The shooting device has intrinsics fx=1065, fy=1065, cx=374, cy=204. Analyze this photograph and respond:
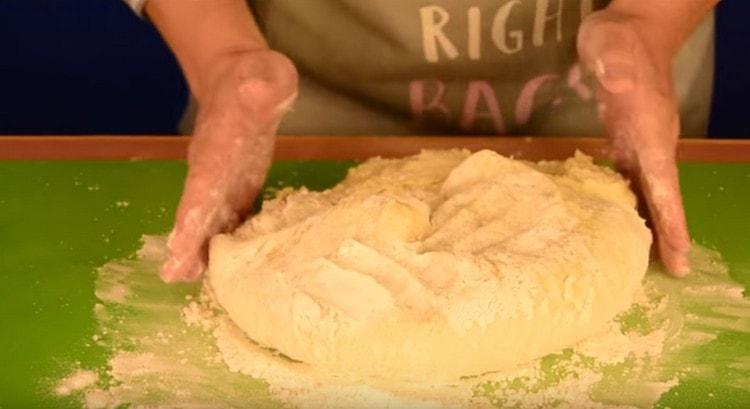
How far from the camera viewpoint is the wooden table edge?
1.22m

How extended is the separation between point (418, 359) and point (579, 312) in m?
A: 0.15

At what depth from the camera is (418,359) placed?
886 mm

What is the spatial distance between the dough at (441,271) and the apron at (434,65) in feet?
0.79

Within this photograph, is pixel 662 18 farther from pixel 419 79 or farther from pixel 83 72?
pixel 83 72

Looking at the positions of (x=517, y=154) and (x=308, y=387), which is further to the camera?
(x=517, y=154)

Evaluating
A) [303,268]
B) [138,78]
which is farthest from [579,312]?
[138,78]

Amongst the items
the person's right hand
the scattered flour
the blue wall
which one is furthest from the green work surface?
the blue wall

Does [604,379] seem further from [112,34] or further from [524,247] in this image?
[112,34]

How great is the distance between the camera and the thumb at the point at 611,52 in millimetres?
992

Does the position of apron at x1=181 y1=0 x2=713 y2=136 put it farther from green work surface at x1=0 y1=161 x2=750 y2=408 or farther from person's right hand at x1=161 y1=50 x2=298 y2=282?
person's right hand at x1=161 y1=50 x2=298 y2=282

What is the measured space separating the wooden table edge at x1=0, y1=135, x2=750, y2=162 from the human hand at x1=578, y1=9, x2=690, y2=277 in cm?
18

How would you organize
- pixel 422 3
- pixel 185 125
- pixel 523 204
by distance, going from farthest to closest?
pixel 185 125 → pixel 422 3 → pixel 523 204

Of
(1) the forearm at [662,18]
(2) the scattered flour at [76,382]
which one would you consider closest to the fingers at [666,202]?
(1) the forearm at [662,18]

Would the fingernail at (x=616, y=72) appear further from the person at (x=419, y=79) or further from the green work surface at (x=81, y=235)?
the green work surface at (x=81, y=235)
